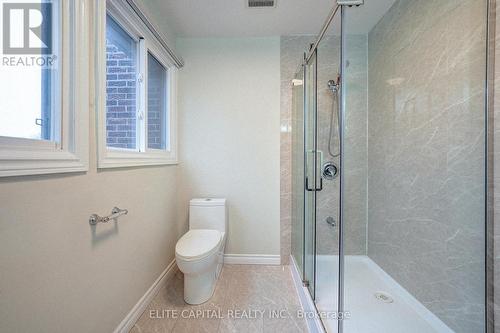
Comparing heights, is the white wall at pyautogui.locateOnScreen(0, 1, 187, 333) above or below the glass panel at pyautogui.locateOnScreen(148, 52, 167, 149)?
below

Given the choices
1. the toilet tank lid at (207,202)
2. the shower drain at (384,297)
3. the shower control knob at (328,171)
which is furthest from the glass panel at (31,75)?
the shower drain at (384,297)

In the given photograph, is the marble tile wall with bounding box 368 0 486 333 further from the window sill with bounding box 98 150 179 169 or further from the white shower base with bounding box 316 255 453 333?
the window sill with bounding box 98 150 179 169

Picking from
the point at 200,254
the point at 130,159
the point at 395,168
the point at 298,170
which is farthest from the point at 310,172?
the point at 130,159

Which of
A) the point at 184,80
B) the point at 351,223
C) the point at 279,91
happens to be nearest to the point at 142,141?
the point at 184,80

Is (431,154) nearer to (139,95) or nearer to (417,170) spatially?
(417,170)

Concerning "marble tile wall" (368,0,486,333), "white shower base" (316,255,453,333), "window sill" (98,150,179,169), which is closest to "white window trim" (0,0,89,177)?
"window sill" (98,150,179,169)

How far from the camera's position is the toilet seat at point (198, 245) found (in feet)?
4.83

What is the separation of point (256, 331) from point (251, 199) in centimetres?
113

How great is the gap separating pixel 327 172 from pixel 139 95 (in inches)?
60.6

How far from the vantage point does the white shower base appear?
1.33 m

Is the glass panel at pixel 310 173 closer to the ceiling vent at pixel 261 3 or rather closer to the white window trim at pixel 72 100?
the ceiling vent at pixel 261 3

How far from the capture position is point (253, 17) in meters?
1.92

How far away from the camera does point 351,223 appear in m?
1.96

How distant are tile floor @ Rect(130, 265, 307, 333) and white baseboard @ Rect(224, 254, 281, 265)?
0.25 m
